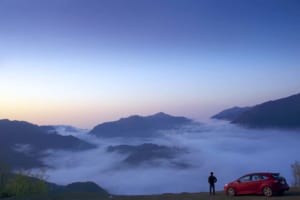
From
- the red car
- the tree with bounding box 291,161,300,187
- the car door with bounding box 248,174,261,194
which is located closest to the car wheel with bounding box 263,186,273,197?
the red car

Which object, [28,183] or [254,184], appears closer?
[254,184]

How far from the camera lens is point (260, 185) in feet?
107

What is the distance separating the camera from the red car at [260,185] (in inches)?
1257

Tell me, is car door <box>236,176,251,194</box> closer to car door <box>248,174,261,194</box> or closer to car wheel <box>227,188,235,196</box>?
car door <box>248,174,261,194</box>

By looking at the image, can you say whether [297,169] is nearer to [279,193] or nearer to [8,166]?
[279,193]

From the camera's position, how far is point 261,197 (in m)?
32.0

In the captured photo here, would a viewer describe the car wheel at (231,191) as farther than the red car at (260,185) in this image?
Yes

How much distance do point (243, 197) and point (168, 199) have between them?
597 centimetres

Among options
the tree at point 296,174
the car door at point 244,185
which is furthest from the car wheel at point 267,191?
the tree at point 296,174

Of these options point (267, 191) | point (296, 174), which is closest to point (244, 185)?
point (267, 191)

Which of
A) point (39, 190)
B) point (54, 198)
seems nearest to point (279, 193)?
point (54, 198)

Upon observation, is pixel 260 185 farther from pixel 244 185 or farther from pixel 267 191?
pixel 244 185

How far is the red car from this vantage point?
31938 mm

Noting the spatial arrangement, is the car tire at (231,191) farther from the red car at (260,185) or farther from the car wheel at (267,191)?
the car wheel at (267,191)
